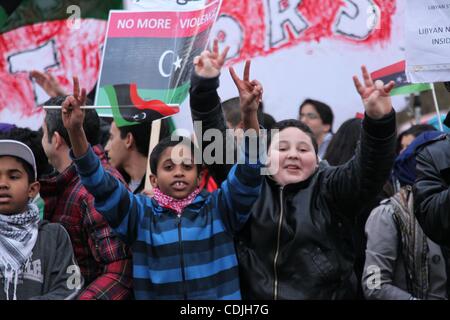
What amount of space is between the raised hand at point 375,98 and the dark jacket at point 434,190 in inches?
9.9

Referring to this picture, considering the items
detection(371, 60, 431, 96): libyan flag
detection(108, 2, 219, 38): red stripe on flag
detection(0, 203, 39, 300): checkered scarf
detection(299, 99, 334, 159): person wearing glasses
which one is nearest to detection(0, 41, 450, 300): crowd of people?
detection(0, 203, 39, 300): checkered scarf

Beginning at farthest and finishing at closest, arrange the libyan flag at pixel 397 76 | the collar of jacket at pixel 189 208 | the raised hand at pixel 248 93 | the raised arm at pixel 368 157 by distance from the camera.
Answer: the libyan flag at pixel 397 76
the collar of jacket at pixel 189 208
the raised hand at pixel 248 93
the raised arm at pixel 368 157

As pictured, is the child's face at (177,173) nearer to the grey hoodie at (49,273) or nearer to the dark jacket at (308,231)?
the dark jacket at (308,231)

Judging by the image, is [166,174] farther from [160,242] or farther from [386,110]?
[386,110]

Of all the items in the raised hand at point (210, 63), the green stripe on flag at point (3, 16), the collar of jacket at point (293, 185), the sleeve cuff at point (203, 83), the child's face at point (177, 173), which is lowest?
the collar of jacket at point (293, 185)

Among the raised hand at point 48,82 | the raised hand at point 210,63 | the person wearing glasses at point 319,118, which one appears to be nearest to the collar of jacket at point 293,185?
the raised hand at point 210,63

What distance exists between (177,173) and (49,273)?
64cm

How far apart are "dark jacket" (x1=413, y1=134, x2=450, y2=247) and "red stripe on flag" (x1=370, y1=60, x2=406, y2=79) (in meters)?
1.81

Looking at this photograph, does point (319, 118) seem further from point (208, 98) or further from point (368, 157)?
point (368, 157)

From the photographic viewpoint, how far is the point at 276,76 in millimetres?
5398

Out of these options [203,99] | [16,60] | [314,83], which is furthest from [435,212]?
[16,60]

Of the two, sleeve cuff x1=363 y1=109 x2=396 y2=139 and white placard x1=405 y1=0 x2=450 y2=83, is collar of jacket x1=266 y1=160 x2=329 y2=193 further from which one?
white placard x1=405 y1=0 x2=450 y2=83

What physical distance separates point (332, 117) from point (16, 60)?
7.04ft

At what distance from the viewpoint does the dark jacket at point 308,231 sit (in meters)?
3.33
